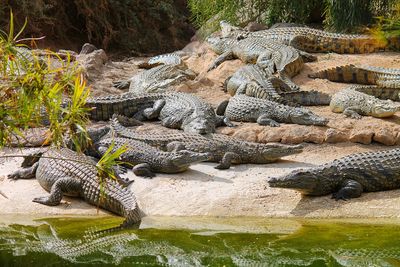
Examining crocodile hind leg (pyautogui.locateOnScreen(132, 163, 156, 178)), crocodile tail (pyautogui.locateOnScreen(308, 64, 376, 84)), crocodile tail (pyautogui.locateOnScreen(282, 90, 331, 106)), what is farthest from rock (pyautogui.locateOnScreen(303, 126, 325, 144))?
crocodile tail (pyautogui.locateOnScreen(308, 64, 376, 84))

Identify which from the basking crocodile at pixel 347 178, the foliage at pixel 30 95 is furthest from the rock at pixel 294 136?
the foliage at pixel 30 95

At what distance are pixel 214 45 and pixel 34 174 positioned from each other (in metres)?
6.18

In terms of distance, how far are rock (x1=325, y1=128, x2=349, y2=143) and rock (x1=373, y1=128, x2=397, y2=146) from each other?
1.07ft

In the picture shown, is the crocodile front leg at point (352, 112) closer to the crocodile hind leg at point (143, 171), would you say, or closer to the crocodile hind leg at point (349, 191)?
the crocodile hind leg at point (349, 191)

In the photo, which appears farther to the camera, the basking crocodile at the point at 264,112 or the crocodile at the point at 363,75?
the crocodile at the point at 363,75

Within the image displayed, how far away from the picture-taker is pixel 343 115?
9859mm

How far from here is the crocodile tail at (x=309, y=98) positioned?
414 inches

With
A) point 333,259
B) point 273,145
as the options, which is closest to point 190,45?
point 273,145

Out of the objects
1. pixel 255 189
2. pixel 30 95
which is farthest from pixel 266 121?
pixel 30 95

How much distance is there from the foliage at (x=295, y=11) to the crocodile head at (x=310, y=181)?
5835 mm

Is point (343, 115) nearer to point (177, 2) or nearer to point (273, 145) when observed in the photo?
point (273, 145)

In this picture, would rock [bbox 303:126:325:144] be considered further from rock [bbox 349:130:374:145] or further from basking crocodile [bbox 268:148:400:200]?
basking crocodile [bbox 268:148:400:200]

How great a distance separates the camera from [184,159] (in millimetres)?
8344

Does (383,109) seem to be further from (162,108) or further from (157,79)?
(157,79)
